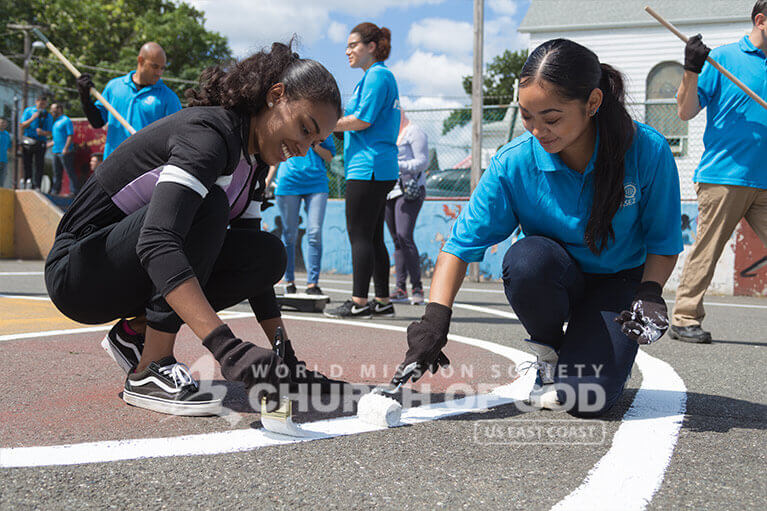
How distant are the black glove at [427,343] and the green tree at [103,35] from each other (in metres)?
42.0

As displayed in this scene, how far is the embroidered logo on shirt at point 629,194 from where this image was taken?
8.22 ft

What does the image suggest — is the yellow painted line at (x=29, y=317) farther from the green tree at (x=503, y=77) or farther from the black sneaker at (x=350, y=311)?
the green tree at (x=503, y=77)

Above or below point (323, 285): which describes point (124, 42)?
above

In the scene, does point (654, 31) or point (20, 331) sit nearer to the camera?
point (20, 331)

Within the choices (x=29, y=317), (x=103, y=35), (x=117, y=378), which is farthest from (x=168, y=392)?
(x=103, y=35)

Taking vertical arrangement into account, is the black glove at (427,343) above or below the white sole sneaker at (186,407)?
above

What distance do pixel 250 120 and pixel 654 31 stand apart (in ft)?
91.0

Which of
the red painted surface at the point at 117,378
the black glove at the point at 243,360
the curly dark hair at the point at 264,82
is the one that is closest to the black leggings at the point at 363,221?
the red painted surface at the point at 117,378

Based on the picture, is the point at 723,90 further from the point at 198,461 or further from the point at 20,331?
the point at 20,331

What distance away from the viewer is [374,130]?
559 centimetres

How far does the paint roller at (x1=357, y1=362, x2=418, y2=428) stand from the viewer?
2338 mm

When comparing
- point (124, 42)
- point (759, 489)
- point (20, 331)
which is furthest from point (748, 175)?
point (124, 42)

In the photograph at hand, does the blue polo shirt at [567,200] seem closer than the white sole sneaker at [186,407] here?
No

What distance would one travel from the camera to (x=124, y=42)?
45656 mm
